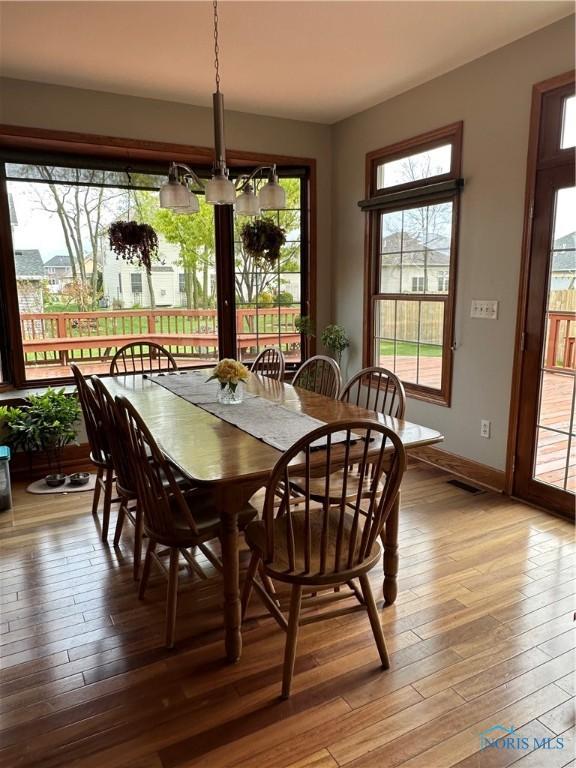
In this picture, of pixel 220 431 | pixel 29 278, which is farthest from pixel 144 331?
pixel 220 431

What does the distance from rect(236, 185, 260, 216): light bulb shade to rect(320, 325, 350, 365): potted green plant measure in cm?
226

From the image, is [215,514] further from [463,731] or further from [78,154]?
[78,154]

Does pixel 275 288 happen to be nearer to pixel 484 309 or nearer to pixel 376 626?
pixel 484 309

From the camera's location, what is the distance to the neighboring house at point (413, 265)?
3.86 m

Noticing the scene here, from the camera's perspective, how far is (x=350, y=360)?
4906 millimetres

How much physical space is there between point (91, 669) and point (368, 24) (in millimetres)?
3442

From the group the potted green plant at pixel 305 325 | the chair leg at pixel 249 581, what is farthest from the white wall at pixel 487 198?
the chair leg at pixel 249 581

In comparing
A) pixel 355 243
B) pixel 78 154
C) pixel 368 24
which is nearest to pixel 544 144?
pixel 368 24

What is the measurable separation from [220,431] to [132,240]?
2.40m

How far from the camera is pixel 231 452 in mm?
1959

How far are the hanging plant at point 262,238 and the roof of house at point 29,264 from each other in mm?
1623

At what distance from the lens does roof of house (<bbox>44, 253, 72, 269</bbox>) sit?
13.6ft

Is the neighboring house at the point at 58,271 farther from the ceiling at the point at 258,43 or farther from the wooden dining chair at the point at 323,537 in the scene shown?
the wooden dining chair at the point at 323,537


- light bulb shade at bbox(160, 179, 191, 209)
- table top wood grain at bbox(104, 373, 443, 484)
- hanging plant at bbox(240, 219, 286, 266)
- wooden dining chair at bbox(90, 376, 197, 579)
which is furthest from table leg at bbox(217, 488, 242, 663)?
hanging plant at bbox(240, 219, 286, 266)
